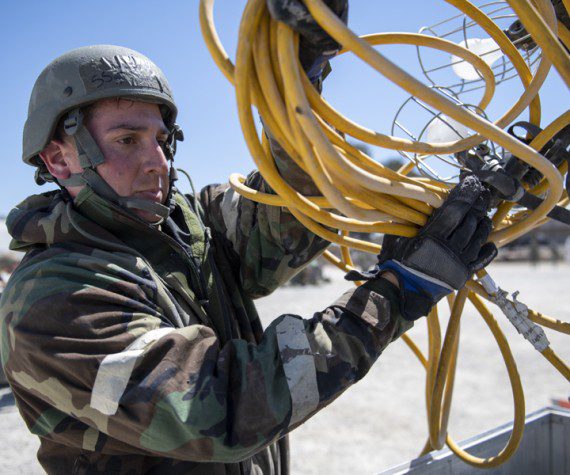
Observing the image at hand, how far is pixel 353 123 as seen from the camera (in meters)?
1.26

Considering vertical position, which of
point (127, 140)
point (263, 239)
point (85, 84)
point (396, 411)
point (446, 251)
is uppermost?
point (85, 84)

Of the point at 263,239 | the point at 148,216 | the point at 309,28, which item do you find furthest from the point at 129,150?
the point at 309,28

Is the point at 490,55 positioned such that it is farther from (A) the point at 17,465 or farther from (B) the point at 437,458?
(A) the point at 17,465

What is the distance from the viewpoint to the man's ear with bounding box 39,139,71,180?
179 cm

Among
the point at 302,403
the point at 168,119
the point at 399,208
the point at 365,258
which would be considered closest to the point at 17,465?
the point at 168,119

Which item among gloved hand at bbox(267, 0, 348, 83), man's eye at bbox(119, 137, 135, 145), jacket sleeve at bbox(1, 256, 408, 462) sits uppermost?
man's eye at bbox(119, 137, 135, 145)

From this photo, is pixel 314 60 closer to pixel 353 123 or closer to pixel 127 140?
pixel 353 123

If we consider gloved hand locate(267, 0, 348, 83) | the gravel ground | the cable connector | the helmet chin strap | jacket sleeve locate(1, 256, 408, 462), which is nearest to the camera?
gloved hand locate(267, 0, 348, 83)

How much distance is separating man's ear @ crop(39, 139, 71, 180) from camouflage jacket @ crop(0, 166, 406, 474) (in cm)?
15

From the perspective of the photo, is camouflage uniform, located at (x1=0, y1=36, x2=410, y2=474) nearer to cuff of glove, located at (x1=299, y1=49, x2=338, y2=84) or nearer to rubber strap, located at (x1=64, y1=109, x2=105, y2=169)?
rubber strap, located at (x1=64, y1=109, x2=105, y2=169)

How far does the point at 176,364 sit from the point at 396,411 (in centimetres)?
391

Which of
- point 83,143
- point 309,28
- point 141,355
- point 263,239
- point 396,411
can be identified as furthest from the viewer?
point 396,411

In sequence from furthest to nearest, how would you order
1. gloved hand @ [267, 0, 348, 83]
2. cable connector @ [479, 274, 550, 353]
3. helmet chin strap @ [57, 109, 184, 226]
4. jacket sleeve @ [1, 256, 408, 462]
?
helmet chin strap @ [57, 109, 184, 226] < cable connector @ [479, 274, 550, 353] < jacket sleeve @ [1, 256, 408, 462] < gloved hand @ [267, 0, 348, 83]

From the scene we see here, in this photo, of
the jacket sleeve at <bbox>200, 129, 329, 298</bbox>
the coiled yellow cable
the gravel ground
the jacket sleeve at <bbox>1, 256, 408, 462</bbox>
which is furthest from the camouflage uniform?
the gravel ground
